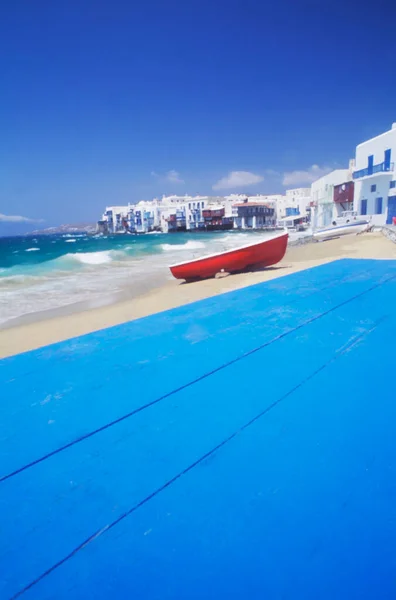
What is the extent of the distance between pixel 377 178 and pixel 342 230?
543 centimetres

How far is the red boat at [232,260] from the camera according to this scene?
32.7 ft

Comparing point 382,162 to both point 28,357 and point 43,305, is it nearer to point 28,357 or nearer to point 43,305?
point 43,305

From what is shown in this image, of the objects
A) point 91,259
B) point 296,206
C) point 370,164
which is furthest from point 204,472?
point 296,206

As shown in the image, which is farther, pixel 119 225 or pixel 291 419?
pixel 119 225

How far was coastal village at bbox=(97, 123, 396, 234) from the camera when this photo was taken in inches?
1019

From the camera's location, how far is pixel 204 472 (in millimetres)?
1454

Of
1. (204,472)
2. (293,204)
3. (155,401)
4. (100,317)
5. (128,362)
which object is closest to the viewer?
(204,472)

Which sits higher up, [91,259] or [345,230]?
[345,230]

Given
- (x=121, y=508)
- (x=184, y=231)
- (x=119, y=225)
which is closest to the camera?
(x=121, y=508)

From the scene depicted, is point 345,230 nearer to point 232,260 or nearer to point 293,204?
point 232,260

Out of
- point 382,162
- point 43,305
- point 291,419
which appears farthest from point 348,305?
point 382,162

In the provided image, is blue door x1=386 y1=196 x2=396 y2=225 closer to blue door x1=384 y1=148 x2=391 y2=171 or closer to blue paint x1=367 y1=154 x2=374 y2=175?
blue door x1=384 y1=148 x2=391 y2=171

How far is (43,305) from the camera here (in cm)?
1058

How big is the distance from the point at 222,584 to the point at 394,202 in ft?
93.3
